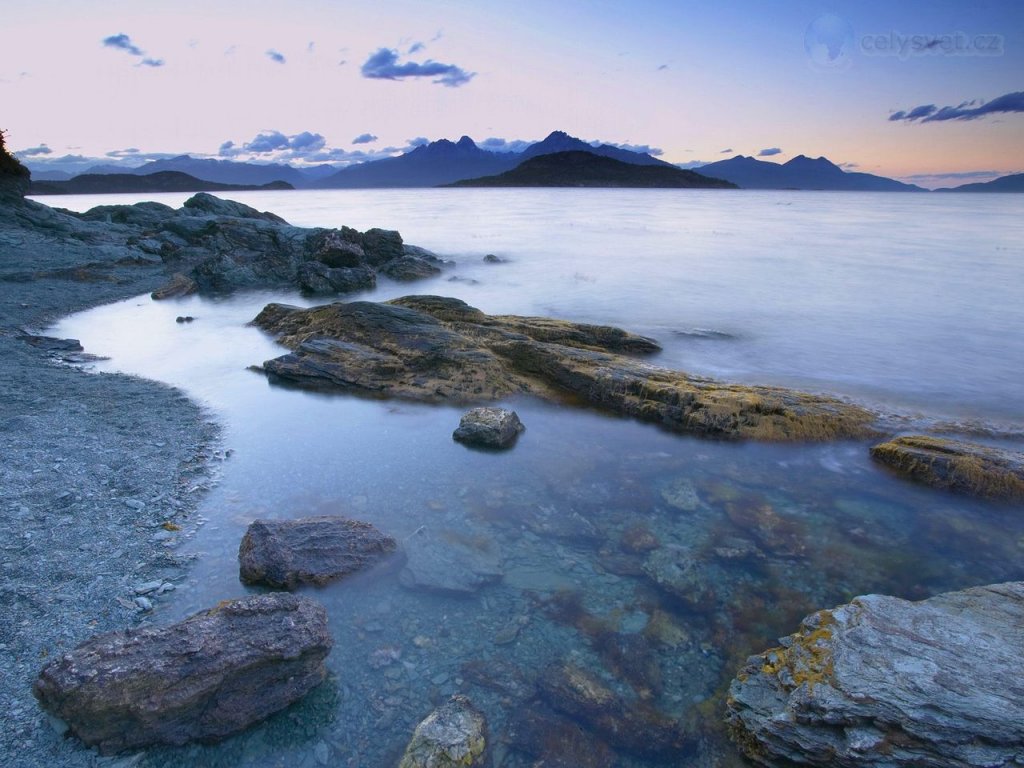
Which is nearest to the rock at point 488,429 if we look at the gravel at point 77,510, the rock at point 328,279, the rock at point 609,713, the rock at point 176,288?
the gravel at point 77,510

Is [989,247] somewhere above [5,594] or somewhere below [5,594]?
above

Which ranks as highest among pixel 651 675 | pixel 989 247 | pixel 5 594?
pixel 989 247

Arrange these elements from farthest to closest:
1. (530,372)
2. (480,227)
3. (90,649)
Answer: (480,227), (530,372), (90,649)

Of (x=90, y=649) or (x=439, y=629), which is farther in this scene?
(x=439, y=629)

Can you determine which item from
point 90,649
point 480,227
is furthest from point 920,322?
point 480,227

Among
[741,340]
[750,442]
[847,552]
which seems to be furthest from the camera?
[741,340]

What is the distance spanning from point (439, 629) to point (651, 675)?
235 centimetres

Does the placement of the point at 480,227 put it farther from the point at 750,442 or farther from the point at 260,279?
the point at 750,442

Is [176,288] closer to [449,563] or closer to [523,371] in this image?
[523,371]

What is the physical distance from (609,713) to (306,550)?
403 centimetres

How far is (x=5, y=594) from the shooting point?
6066mm

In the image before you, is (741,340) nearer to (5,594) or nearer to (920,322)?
(920,322)

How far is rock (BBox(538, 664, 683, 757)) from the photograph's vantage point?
5.25m

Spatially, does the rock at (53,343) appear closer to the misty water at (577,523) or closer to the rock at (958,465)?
the misty water at (577,523)
